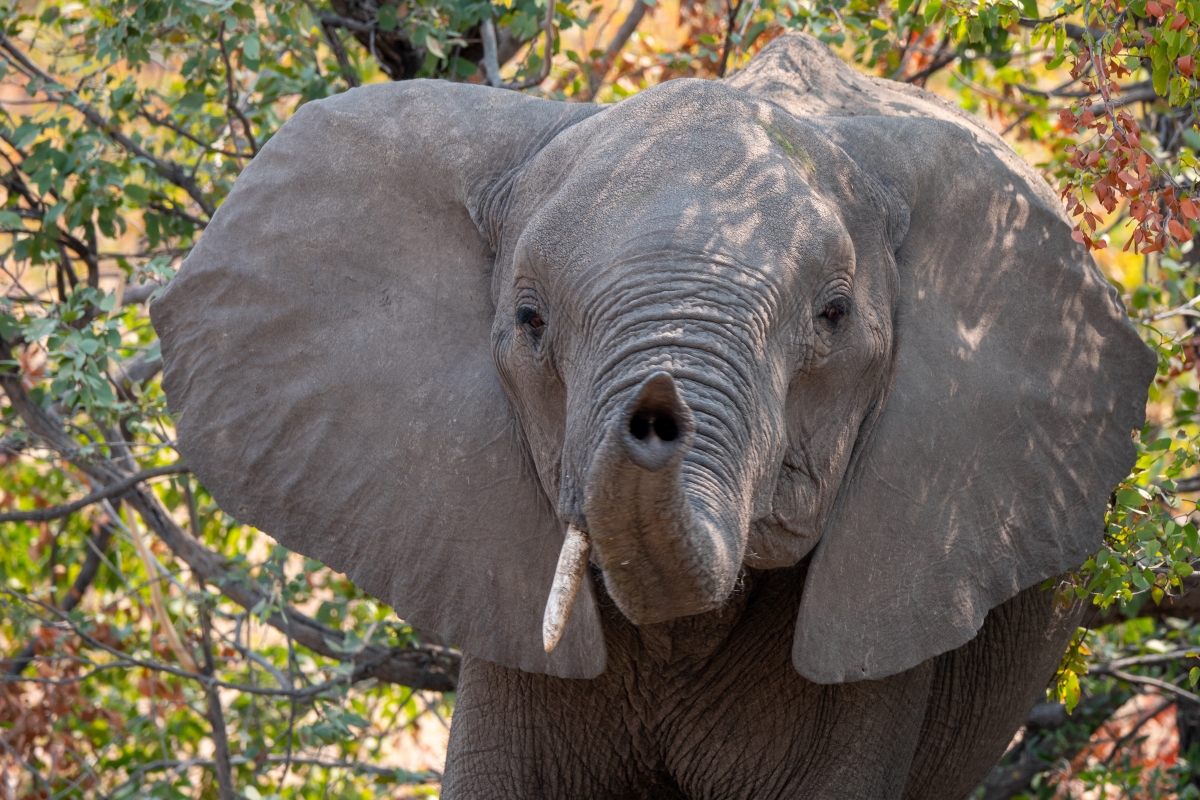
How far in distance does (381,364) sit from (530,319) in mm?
411

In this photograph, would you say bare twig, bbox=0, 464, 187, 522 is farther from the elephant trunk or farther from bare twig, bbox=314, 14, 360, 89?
the elephant trunk

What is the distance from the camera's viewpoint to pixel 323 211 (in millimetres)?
2953

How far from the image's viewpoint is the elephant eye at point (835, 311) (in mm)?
2533

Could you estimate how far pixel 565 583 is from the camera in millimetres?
2066

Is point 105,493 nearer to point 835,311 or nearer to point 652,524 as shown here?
point 835,311

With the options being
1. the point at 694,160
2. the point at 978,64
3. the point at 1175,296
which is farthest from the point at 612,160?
the point at 978,64

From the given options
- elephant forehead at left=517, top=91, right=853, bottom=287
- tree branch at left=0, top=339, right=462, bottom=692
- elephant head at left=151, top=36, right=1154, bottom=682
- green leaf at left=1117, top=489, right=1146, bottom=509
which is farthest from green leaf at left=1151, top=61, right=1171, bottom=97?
tree branch at left=0, top=339, right=462, bottom=692

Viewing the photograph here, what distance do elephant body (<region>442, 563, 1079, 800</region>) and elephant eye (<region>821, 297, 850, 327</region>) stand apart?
1.76ft

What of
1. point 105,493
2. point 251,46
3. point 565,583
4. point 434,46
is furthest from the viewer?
point 105,493

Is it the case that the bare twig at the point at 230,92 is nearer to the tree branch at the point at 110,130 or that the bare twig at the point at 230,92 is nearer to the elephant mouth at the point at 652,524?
the tree branch at the point at 110,130

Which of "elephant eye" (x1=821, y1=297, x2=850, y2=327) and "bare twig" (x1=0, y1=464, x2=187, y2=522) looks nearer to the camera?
"elephant eye" (x1=821, y1=297, x2=850, y2=327)

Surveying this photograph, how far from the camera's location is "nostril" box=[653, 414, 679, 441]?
1.90 m

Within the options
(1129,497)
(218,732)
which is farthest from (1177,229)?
(218,732)

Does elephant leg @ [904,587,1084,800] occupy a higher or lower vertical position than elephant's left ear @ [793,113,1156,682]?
lower
